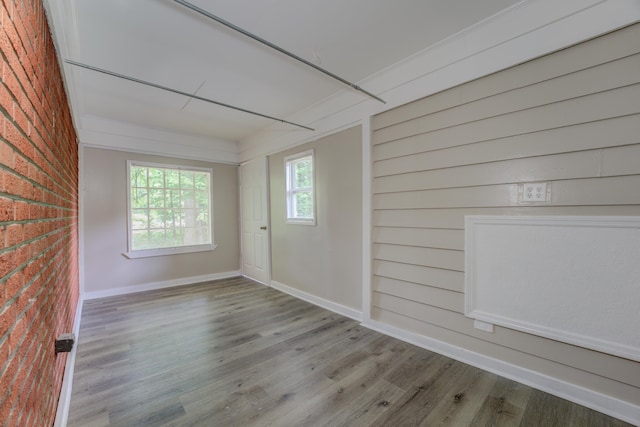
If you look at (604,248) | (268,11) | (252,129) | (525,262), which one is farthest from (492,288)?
(252,129)

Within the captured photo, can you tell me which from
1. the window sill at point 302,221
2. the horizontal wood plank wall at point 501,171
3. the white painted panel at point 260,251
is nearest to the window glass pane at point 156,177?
the white painted panel at point 260,251

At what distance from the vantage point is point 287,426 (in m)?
1.55

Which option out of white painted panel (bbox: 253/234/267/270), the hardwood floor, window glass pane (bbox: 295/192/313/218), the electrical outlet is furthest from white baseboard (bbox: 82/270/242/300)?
the electrical outlet

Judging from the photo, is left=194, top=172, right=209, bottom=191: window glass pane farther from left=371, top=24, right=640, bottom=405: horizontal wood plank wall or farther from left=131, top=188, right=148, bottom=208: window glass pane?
left=371, top=24, right=640, bottom=405: horizontal wood plank wall

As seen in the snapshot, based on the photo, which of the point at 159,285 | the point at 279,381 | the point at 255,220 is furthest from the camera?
the point at 255,220

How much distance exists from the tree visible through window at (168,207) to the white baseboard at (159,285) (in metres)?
0.58

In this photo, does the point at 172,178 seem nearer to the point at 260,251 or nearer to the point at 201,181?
the point at 201,181

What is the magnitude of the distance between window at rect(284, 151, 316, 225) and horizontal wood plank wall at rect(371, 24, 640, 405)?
110 centimetres

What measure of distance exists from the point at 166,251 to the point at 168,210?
0.68m

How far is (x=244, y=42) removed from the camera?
216cm

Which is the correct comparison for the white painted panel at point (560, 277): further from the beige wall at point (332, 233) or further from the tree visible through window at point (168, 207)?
the tree visible through window at point (168, 207)

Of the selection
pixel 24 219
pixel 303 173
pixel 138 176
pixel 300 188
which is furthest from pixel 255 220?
pixel 24 219

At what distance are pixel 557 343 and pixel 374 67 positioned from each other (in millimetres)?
2598

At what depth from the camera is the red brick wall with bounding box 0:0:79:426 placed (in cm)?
68
